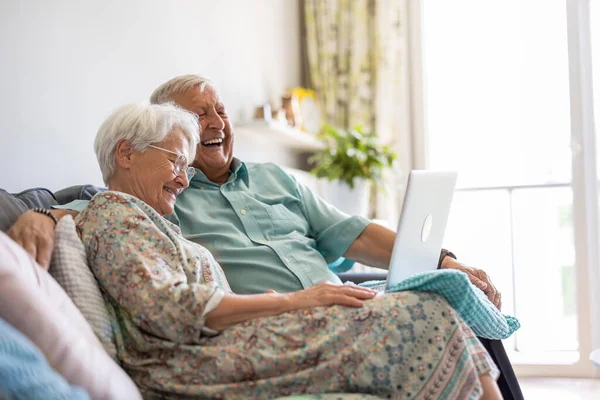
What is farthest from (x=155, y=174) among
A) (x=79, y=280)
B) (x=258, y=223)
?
(x=258, y=223)

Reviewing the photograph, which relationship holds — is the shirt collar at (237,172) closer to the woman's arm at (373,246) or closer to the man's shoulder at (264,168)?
the man's shoulder at (264,168)

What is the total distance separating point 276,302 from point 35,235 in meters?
0.51

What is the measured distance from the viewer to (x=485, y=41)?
3.96 meters

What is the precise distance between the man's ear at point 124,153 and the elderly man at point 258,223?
37 cm

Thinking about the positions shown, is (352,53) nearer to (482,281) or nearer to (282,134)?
(282,134)

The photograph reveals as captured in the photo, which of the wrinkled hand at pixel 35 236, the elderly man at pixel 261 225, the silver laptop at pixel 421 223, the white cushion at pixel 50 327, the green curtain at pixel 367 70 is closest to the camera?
the white cushion at pixel 50 327

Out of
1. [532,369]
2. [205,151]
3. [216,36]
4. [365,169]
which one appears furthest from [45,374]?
[532,369]

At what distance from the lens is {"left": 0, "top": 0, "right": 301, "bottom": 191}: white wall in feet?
6.07

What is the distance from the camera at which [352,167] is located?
3.67 metres

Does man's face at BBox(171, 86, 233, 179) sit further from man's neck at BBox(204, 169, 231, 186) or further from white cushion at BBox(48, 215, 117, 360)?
white cushion at BBox(48, 215, 117, 360)

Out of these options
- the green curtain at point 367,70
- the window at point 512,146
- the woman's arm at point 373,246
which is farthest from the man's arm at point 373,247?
the window at point 512,146

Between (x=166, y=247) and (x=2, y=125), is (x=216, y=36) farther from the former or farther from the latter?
(x=166, y=247)

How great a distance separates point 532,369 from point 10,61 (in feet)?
9.99

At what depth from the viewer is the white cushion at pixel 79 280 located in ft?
4.47
